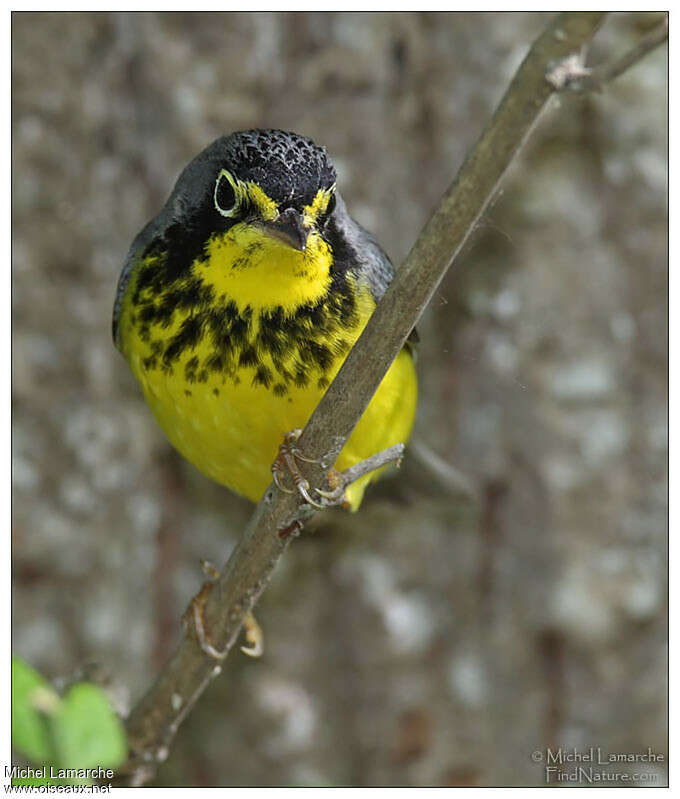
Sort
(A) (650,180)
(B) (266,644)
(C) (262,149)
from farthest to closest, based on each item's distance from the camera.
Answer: (B) (266,644), (A) (650,180), (C) (262,149)

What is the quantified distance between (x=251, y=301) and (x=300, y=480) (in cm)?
57

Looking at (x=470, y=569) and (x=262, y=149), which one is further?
(x=470, y=569)

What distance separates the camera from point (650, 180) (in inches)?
155

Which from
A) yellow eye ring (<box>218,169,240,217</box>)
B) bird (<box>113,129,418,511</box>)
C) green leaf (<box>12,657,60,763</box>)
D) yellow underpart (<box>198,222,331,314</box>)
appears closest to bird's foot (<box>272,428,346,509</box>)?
bird (<box>113,129,418,511</box>)

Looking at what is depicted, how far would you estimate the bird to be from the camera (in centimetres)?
246

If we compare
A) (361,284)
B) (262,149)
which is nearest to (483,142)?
(262,149)

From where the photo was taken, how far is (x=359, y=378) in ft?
6.74

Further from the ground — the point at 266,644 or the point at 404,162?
the point at 404,162

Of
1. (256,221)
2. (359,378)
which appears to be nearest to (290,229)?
(256,221)

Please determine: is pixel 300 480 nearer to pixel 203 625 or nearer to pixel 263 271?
pixel 263 271

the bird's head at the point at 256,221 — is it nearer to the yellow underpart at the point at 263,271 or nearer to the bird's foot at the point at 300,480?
the yellow underpart at the point at 263,271

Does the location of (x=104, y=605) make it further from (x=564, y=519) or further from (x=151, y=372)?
(x=564, y=519)

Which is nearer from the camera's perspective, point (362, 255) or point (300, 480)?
point (300, 480)

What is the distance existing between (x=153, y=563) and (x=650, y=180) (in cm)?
274
